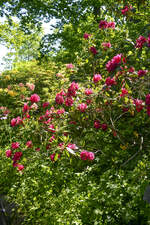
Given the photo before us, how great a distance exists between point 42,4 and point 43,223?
866 centimetres

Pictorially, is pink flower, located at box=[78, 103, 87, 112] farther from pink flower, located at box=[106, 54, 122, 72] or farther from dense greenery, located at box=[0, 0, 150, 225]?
pink flower, located at box=[106, 54, 122, 72]

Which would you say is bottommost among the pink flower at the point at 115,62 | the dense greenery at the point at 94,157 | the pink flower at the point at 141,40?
the dense greenery at the point at 94,157

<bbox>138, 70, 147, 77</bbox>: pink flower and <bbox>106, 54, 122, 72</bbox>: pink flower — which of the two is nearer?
<bbox>138, 70, 147, 77</bbox>: pink flower

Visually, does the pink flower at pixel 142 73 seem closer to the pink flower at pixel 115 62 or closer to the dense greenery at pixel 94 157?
the dense greenery at pixel 94 157

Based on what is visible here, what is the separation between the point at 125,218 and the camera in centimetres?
232

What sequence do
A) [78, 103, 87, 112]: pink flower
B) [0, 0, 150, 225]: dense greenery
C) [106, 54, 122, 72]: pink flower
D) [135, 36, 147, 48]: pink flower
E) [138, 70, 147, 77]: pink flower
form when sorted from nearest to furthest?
1. [0, 0, 150, 225]: dense greenery
2. [138, 70, 147, 77]: pink flower
3. [106, 54, 122, 72]: pink flower
4. [78, 103, 87, 112]: pink flower
5. [135, 36, 147, 48]: pink flower

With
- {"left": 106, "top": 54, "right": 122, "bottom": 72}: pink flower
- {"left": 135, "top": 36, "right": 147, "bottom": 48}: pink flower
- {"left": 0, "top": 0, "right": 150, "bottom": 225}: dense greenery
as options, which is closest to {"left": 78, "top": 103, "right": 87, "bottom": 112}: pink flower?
{"left": 0, "top": 0, "right": 150, "bottom": 225}: dense greenery

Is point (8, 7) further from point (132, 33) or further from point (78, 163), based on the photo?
point (78, 163)

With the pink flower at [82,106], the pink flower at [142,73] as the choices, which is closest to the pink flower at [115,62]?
the pink flower at [142,73]

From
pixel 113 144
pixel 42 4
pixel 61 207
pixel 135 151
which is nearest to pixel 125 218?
pixel 61 207

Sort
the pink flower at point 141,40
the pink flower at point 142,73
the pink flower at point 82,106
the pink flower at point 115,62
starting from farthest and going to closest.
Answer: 1. the pink flower at point 141,40
2. the pink flower at point 82,106
3. the pink flower at point 115,62
4. the pink flower at point 142,73

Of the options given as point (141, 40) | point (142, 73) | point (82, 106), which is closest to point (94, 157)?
point (82, 106)

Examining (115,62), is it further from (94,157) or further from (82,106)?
(94,157)

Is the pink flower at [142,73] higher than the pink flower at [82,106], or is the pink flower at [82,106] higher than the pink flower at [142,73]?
the pink flower at [142,73]
